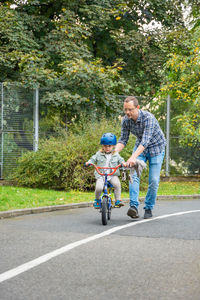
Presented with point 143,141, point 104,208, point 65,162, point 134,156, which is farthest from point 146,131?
point 65,162

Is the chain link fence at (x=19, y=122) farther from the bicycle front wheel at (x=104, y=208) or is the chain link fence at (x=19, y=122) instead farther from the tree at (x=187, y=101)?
the bicycle front wheel at (x=104, y=208)

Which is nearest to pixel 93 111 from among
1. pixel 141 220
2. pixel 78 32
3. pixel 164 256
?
pixel 78 32

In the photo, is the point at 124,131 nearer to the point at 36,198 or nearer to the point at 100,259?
the point at 100,259

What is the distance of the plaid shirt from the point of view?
7.73 meters

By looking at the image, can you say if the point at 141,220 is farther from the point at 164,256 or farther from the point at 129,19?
the point at 129,19

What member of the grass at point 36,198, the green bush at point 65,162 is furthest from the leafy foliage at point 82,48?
the grass at point 36,198

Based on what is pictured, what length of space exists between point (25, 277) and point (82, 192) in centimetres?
853

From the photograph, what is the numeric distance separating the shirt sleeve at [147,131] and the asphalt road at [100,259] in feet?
4.11

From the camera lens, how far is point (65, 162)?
42.9 ft

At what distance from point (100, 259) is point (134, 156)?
246 centimetres

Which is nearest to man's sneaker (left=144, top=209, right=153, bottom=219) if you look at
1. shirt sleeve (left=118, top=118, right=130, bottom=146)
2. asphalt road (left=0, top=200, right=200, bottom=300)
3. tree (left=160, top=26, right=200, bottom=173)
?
asphalt road (left=0, top=200, right=200, bottom=300)

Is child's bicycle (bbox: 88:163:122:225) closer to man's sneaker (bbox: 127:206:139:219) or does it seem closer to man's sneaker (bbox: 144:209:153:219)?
man's sneaker (bbox: 127:206:139:219)

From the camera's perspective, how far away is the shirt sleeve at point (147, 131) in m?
7.67

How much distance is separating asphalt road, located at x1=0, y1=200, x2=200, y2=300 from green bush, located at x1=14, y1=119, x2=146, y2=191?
472 cm
